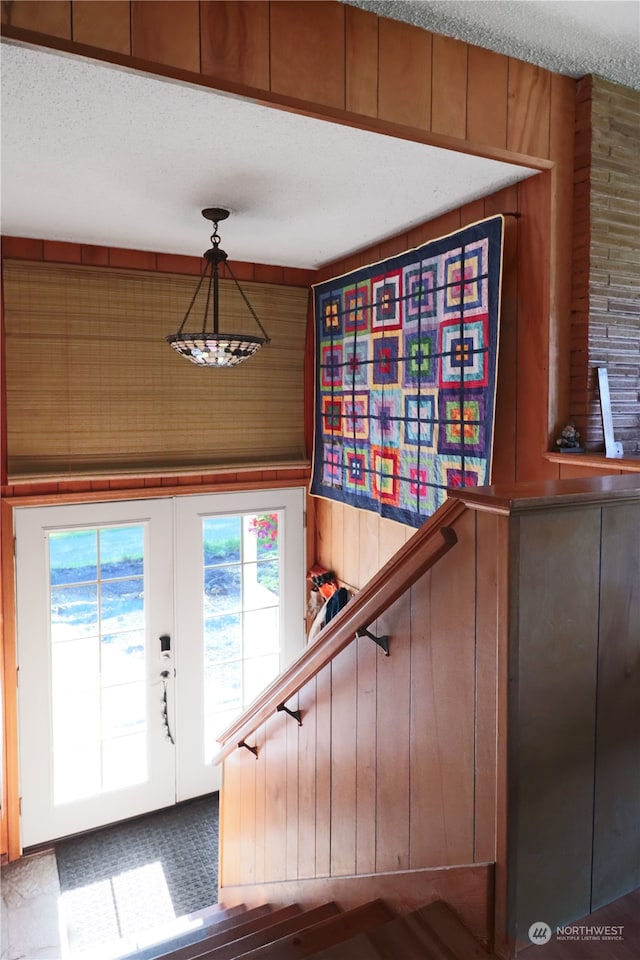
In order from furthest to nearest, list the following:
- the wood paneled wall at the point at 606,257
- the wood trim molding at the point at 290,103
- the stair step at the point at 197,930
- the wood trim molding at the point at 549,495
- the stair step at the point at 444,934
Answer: the stair step at the point at 197,930 < the wood paneled wall at the point at 606,257 < the wood trim molding at the point at 290,103 < the stair step at the point at 444,934 < the wood trim molding at the point at 549,495

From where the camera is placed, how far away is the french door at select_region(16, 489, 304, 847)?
322 centimetres

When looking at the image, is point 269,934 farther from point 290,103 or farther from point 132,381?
point 132,381

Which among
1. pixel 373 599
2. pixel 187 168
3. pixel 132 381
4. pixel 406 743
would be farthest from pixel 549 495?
pixel 132 381

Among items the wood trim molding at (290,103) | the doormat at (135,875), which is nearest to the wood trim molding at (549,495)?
the wood trim molding at (290,103)

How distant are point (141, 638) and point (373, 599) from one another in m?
2.32

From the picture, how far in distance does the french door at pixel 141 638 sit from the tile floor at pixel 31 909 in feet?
0.51

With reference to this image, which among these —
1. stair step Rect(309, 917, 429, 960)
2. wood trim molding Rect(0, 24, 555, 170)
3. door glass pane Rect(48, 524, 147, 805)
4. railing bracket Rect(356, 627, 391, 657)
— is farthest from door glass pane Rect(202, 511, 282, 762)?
stair step Rect(309, 917, 429, 960)

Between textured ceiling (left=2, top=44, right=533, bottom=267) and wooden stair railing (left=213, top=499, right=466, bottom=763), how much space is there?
47.0 inches

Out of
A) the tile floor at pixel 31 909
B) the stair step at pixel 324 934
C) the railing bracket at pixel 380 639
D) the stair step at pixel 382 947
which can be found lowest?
the tile floor at pixel 31 909

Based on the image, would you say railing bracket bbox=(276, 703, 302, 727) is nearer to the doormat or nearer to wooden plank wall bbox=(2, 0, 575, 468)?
wooden plank wall bbox=(2, 0, 575, 468)

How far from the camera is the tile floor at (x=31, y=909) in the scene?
275 cm

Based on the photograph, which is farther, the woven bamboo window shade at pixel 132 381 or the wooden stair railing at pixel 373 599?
the woven bamboo window shade at pixel 132 381

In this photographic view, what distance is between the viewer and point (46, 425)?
10.1 feet

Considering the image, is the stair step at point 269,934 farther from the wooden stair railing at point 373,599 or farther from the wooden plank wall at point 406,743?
the wooden stair railing at point 373,599
